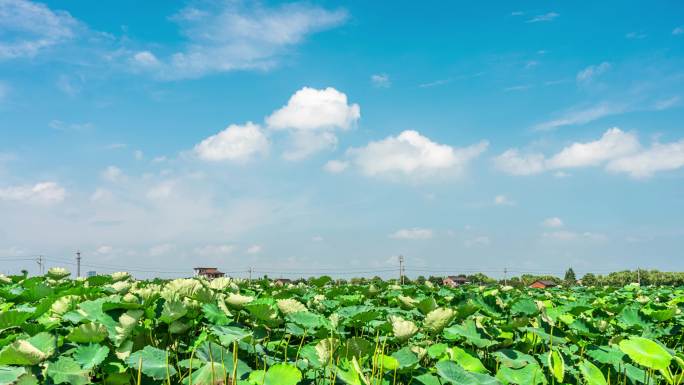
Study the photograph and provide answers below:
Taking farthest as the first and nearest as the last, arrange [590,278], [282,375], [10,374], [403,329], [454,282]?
[590,278] → [454,282] → [403,329] → [282,375] → [10,374]

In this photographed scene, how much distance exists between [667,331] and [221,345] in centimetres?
391

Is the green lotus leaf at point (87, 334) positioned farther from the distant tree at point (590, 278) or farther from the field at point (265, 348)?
the distant tree at point (590, 278)

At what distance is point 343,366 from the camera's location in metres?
2.99

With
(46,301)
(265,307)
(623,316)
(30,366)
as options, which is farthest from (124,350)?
(623,316)

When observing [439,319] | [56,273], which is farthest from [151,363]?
[56,273]

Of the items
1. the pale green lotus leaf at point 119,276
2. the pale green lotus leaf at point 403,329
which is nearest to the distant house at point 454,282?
the pale green lotus leaf at point 119,276

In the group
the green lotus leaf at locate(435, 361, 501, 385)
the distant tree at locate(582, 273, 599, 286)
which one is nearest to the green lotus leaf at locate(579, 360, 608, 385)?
the green lotus leaf at locate(435, 361, 501, 385)

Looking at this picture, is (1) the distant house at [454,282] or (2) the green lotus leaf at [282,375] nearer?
(2) the green lotus leaf at [282,375]

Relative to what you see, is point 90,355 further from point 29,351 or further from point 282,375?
point 282,375

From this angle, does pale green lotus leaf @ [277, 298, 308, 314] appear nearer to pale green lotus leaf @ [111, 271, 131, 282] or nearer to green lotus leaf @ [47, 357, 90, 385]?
green lotus leaf @ [47, 357, 90, 385]

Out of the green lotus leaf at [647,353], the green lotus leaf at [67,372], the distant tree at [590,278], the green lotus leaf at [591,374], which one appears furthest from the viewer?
the distant tree at [590,278]

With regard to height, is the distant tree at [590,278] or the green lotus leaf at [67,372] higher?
the green lotus leaf at [67,372]

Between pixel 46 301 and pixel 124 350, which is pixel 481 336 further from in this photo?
pixel 46 301

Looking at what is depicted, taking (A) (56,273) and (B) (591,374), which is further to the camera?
(A) (56,273)
